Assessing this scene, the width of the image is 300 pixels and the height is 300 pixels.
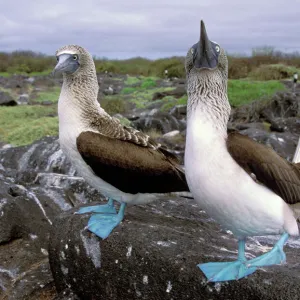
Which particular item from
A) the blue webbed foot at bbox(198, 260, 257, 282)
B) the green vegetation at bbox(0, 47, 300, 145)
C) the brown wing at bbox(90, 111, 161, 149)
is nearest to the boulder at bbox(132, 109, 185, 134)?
the green vegetation at bbox(0, 47, 300, 145)

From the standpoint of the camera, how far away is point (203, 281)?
334cm

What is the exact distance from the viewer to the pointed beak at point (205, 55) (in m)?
2.69

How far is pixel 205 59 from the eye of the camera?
276 centimetres

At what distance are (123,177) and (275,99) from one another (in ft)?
36.0

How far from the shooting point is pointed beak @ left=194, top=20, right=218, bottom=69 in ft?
8.83

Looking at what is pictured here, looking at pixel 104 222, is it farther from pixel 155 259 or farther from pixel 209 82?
pixel 209 82

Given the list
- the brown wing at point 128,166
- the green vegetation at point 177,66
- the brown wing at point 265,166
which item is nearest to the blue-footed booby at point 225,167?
the brown wing at point 265,166

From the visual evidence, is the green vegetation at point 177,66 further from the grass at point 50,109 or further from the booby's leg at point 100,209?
the booby's leg at point 100,209

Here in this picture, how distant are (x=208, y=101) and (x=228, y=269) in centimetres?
114

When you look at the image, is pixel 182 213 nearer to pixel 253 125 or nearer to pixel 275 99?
pixel 253 125

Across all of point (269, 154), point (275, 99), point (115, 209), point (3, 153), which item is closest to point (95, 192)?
point (115, 209)

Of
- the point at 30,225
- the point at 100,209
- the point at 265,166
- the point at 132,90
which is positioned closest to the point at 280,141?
the point at 30,225

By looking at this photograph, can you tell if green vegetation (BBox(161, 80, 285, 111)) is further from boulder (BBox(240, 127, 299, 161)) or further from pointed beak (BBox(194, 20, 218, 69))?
pointed beak (BBox(194, 20, 218, 69))

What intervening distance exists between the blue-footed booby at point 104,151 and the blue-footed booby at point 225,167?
1100 mm
